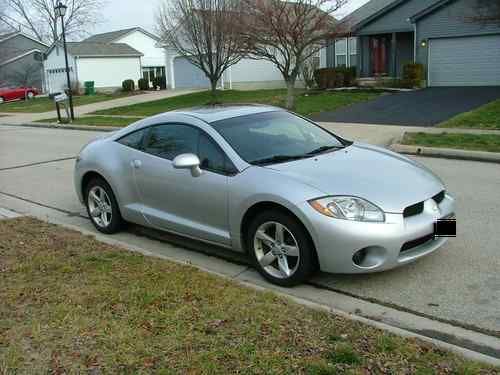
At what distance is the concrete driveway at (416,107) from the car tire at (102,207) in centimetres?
1142

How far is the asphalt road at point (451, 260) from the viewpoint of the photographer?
4.13 meters

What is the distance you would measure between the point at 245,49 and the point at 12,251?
55.3 ft

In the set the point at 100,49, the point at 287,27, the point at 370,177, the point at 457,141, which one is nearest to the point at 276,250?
the point at 370,177

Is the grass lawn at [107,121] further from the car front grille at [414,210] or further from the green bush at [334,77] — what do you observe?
the car front grille at [414,210]

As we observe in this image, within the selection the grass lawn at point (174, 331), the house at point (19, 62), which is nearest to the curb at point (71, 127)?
the grass lawn at point (174, 331)

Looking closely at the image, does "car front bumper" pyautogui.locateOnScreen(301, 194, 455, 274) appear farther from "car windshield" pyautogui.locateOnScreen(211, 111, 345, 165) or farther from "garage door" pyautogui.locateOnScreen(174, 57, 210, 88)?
"garage door" pyautogui.locateOnScreen(174, 57, 210, 88)

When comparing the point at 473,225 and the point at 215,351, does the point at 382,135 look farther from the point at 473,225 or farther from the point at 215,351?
the point at 215,351

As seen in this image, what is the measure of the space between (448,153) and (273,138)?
6503 millimetres

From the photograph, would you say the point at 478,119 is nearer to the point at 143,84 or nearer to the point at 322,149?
the point at 322,149

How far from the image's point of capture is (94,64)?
159 ft

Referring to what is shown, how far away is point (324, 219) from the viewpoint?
4246 mm

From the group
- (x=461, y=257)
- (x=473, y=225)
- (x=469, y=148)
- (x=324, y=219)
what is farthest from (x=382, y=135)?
(x=324, y=219)

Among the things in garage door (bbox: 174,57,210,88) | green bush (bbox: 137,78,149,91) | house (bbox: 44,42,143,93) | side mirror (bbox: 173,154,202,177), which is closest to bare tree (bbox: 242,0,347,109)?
side mirror (bbox: 173,154,202,177)

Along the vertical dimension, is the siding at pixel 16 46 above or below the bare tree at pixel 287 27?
above
